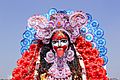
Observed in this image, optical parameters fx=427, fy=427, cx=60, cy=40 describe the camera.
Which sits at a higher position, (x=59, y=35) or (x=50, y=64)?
(x=59, y=35)

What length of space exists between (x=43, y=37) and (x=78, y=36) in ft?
3.75

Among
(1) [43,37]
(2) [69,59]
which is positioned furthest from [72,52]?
(1) [43,37]

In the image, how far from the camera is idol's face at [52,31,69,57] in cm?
1366

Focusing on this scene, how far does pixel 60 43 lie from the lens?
44.9ft

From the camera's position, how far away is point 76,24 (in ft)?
45.5

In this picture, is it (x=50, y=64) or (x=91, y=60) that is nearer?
(x=50, y=64)

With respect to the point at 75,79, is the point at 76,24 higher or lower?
higher

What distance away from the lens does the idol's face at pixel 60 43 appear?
13664 millimetres

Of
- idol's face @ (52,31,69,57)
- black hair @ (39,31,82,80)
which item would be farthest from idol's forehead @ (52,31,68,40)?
black hair @ (39,31,82,80)

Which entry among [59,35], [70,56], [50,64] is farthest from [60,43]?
[50,64]

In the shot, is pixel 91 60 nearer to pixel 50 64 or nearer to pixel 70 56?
pixel 70 56

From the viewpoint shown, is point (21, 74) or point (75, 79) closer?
point (75, 79)

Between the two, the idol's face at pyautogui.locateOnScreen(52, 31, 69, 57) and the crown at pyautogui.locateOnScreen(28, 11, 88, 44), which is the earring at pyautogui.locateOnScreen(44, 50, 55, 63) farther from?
the crown at pyautogui.locateOnScreen(28, 11, 88, 44)

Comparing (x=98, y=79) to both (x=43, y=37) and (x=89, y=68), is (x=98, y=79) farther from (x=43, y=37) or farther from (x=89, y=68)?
(x=43, y=37)
